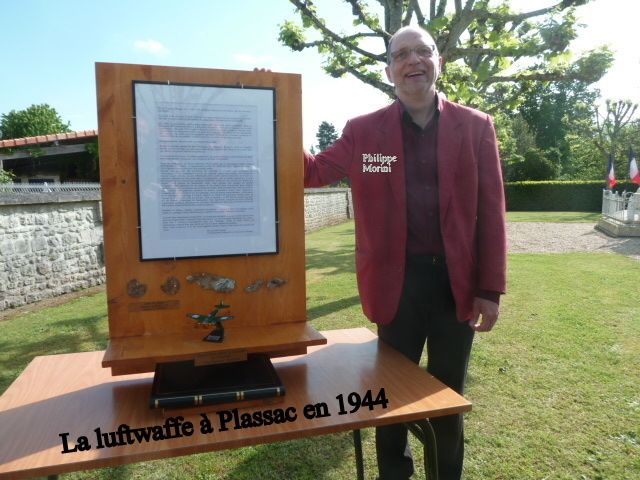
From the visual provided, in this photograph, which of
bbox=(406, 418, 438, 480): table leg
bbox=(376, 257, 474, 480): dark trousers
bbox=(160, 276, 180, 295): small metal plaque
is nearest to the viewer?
bbox=(406, 418, 438, 480): table leg

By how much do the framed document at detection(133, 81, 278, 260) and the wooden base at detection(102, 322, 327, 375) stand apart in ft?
1.09

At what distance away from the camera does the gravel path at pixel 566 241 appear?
12797 mm

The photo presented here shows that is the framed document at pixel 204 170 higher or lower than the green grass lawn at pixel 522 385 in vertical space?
higher

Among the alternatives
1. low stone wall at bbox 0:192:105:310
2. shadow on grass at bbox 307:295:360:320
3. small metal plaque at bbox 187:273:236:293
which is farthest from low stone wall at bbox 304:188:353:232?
small metal plaque at bbox 187:273:236:293

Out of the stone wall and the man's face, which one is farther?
the stone wall

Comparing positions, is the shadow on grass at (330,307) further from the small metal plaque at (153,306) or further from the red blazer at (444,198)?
the small metal plaque at (153,306)

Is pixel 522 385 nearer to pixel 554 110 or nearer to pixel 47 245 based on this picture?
pixel 47 245

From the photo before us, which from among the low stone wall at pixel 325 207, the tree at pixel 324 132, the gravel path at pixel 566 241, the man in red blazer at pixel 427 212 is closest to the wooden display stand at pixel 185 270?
the man in red blazer at pixel 427 212

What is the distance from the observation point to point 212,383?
177 cm

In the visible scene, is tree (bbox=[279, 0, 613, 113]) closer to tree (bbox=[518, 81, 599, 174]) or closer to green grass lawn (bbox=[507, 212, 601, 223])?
green grass lawn (bbox=[507, 212, 601, 223])

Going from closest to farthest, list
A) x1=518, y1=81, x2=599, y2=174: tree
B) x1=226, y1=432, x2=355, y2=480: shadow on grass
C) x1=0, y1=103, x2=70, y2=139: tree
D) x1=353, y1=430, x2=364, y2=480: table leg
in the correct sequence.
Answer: x1=353, y1=430, x2=364, y2=480: table leg
x1=226, y1=432, x2=355, y2=480: shadow on grass
x1=0, y1=103, x2=70, y2=139: tree
x1=518, y1=81, x2=599, y2=174: tree

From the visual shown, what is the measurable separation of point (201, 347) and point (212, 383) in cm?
14

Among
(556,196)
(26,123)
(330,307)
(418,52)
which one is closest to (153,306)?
(418,52)

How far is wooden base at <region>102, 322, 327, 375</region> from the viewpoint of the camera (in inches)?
68.8
